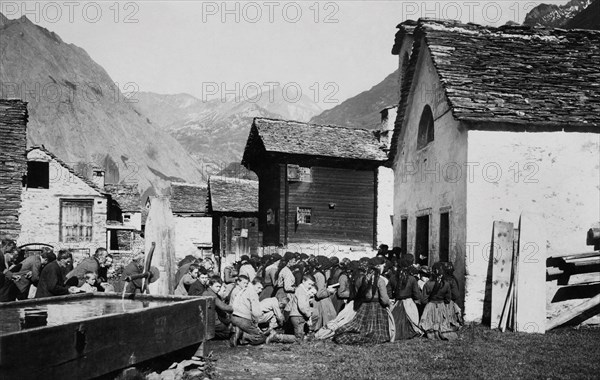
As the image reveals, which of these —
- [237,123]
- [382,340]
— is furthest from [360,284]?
[237,123]

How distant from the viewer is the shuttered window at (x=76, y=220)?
27.8 m

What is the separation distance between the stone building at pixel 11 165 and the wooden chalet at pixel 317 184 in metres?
9.37

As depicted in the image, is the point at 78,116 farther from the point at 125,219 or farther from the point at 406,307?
the point at 406,307

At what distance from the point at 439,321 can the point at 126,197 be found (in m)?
35.1

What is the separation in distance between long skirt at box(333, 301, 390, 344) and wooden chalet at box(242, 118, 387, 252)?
13.3 meters

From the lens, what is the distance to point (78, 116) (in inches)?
3147

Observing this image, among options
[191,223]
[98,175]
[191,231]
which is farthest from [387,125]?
[191,223]

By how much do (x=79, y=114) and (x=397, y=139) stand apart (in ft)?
233

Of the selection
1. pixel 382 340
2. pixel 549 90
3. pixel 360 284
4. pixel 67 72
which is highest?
pixel 67 72

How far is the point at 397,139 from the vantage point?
61.3ft

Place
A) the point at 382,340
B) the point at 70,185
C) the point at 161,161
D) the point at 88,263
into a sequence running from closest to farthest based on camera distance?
1. the point at 382,340
2. the point at 88,263
3. the point at 70,185
4. the point at 161,161

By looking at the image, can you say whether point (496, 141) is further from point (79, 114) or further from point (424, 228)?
point (79, 114)

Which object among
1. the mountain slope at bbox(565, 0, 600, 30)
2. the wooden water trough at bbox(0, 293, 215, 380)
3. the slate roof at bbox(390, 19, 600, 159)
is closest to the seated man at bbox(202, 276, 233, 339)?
the wooden water trough at bbox(0, 293, 215, 380)

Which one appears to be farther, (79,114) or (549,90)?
Answer: (79,114)
